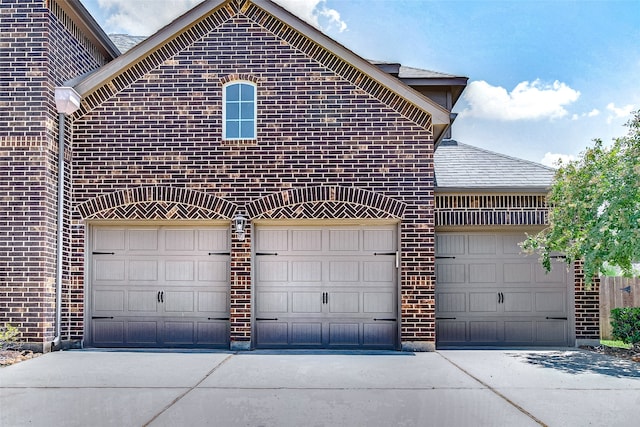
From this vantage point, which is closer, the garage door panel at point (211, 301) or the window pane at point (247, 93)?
the garage door panel at point (211, 301)

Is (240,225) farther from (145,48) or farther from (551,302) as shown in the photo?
(551,302)

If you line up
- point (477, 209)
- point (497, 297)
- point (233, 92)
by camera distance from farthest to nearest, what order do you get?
point (497, 297) → point (477, 209) → point (233, 92)

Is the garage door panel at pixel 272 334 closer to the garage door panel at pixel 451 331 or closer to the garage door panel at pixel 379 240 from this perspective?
the garage door panel at pixel 379 240

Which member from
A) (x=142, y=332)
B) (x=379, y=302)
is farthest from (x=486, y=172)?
(x=142, y=332)

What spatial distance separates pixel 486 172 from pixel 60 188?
778cm

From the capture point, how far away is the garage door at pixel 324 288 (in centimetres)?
1061

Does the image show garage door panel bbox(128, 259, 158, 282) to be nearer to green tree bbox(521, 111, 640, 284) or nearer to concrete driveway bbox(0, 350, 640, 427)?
concrete driveway bbox(0, 350, 640, 427)

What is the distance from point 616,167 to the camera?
9211 mm

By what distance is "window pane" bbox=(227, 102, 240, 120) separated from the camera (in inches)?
423

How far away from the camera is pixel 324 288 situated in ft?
34.9

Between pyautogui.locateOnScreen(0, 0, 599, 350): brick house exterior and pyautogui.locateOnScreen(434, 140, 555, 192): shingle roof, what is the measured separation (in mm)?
905

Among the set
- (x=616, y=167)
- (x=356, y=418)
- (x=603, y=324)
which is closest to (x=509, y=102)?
(x=603, y=324)

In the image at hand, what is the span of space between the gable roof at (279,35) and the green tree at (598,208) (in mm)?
2362

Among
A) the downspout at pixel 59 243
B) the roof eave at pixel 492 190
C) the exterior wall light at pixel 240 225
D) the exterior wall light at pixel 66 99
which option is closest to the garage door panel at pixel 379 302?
the roof eave at pixel 492 190
